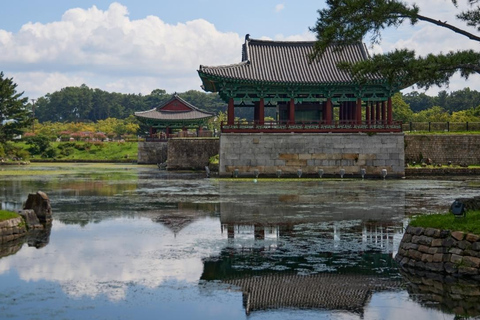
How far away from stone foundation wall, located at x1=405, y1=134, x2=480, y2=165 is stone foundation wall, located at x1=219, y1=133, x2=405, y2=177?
7.65 metres

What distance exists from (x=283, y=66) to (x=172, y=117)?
3774cm

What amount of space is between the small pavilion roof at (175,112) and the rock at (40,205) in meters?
64.3

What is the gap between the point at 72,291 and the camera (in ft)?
45.7

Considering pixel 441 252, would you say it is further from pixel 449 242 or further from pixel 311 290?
pixel 311 290

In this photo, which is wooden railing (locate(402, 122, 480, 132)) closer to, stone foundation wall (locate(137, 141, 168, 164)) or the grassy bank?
stone foundation wall (locate(137, 141, 168, 164))

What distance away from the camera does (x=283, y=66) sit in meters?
54.1

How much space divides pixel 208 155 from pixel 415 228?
52979 mm

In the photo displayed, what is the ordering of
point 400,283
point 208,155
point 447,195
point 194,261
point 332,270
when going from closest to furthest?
1. point 400,283
2. point 332,270
3. point 194,261
4. point 447,195
5. point 208,155

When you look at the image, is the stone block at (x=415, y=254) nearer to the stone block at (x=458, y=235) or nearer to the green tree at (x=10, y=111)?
the stone block at (x=458, y=235)

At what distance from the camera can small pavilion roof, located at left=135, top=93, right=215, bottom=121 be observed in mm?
89000

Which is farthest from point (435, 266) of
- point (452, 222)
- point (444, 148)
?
point (444, 148)

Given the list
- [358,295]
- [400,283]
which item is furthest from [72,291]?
[400,283]

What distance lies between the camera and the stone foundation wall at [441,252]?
14672mm

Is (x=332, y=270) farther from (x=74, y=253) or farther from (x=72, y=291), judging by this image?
(x=74, y=253)
